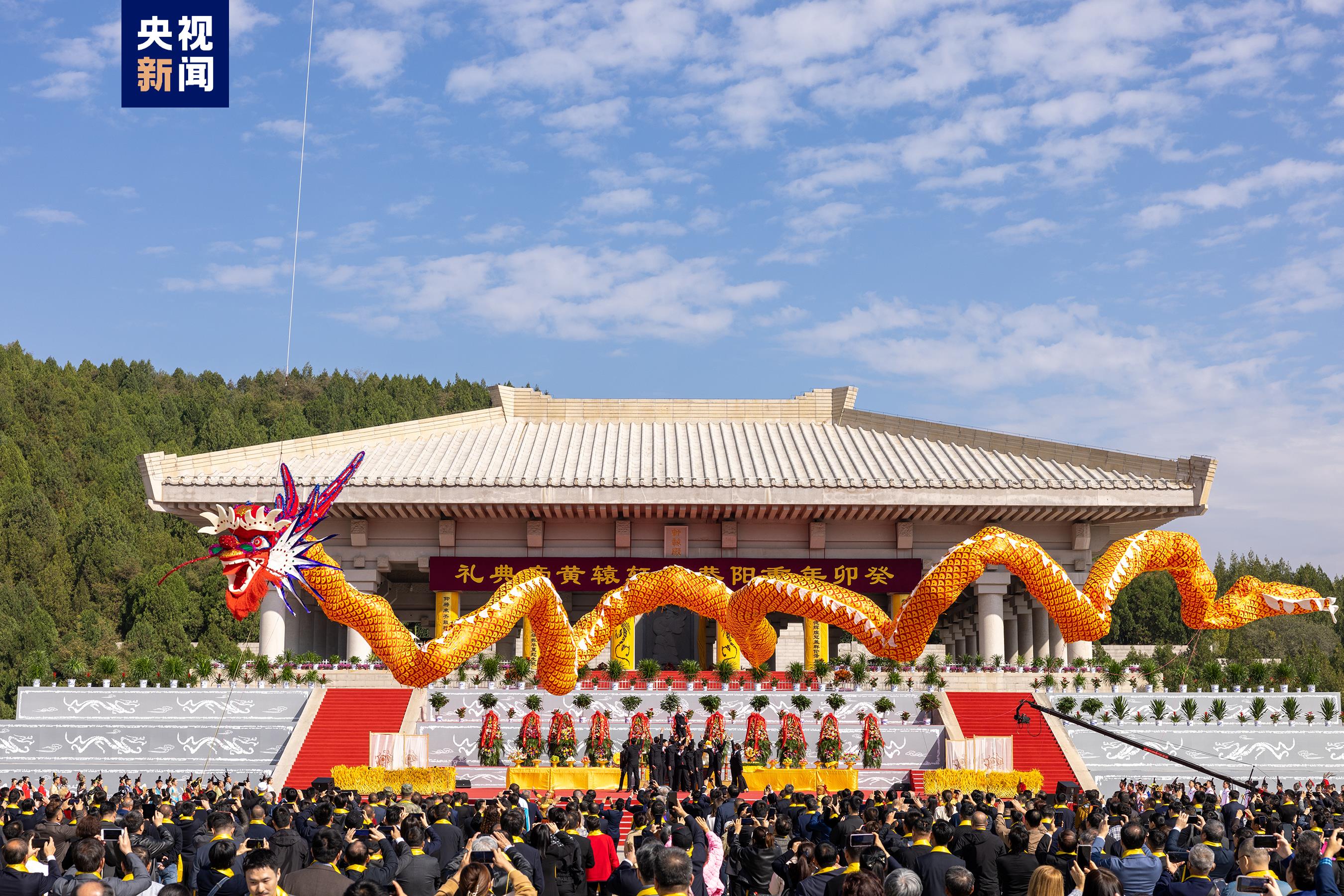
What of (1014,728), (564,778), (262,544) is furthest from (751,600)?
(1014,728)

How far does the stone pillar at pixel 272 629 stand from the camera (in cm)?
2608

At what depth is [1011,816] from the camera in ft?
27.7

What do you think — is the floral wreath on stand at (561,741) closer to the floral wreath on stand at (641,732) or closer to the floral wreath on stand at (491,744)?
the floral wreath on stand at (491,744)

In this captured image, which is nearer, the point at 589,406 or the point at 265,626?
the point at 265,626

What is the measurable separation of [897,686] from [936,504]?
485 cm

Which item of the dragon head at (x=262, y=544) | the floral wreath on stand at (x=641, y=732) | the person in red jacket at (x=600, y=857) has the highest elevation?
the dragon head at (x=262, y=544)

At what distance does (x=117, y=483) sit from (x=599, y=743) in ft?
122

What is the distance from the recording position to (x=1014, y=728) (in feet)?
67.6

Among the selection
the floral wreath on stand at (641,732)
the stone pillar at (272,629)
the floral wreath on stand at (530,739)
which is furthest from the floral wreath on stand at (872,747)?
the stone pillar at (272,629)

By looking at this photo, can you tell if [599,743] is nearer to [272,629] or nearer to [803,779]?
[803,779]

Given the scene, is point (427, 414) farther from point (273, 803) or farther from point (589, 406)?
point (273, 803)

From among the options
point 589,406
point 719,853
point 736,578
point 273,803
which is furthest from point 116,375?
point 719,853

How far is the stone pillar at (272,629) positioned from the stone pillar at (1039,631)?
16.2 m

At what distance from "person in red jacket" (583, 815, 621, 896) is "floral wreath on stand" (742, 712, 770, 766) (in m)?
10.5
